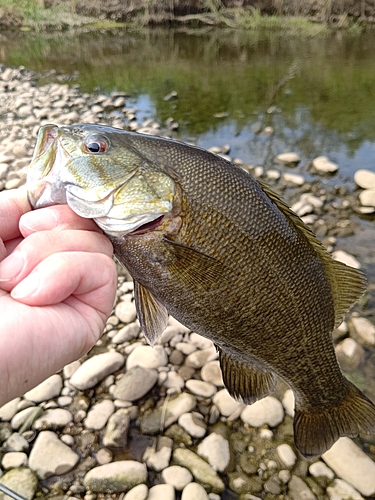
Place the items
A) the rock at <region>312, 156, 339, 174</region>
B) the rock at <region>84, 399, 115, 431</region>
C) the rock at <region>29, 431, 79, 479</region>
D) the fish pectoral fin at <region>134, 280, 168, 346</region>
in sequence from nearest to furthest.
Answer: the fish pectoral fin at <region>134, 280, 168, 346</region>
the rock at <region>29, 431, 79, 479</region>
the rock at <region>84, 399, 115, 431</region>
the rock at <region>312, 156, 339, 174</region>

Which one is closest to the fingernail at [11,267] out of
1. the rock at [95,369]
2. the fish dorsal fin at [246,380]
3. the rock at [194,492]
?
the fish dorsal fin at [246,380]

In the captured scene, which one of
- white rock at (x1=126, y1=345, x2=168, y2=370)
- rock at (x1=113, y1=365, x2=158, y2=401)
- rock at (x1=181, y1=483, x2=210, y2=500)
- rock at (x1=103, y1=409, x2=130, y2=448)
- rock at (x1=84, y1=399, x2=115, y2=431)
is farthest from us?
white rock at (x1=126, y1=345, x2=168, y2=370)

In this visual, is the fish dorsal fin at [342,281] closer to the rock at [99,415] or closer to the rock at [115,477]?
the rock at [115,477]

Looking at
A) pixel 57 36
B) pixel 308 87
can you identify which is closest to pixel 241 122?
pixel 308 87

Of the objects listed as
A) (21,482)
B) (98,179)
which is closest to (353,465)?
(21,482)

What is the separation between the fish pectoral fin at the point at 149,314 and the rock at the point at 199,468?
101 centimetres

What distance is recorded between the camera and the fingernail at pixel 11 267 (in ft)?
4.46

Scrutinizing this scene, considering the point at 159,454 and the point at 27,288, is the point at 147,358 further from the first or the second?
the point at 27,288

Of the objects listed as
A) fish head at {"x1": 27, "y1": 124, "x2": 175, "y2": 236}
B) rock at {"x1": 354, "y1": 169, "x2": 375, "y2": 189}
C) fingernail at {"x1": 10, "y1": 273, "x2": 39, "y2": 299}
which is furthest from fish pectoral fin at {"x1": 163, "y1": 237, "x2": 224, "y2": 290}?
rock at {"x1": 354, "y1": 169, "x2": 375, "y2": 189}

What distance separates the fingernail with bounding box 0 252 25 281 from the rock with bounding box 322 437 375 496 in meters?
2.13

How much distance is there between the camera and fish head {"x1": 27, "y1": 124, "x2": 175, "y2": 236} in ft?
5.29

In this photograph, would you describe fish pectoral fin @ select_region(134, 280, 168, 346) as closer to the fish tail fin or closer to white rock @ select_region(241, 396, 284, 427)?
the fish tail fin

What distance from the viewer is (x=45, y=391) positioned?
2957 millimetres

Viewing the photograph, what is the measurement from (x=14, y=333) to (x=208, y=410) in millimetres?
1905
